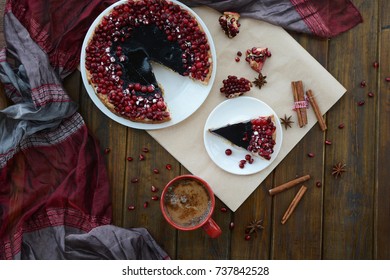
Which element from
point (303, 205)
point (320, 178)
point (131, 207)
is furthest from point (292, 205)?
point (131, 207)

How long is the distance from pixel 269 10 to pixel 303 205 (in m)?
0.92

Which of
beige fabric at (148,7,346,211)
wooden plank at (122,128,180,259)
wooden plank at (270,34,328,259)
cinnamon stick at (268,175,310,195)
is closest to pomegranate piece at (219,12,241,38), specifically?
beige fabric at (148,7,346,211)

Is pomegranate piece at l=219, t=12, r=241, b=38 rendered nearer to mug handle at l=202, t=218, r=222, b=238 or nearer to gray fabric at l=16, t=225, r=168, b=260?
mug handle at l=202, t=218, r=222, b=238

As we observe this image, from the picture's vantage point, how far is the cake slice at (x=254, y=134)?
2123mm

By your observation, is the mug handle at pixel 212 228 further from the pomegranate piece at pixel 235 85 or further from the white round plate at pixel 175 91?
the pomegranate piece at pixel 235 85

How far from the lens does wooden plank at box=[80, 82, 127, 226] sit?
2180mm

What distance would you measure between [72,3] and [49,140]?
63cm

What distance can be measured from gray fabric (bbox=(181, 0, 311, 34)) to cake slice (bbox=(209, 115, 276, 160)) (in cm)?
44

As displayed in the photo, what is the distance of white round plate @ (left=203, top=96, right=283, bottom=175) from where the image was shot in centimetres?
215

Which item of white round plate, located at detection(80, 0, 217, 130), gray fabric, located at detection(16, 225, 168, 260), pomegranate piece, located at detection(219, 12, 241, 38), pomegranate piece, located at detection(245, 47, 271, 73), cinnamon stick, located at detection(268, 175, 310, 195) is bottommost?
gray fabric, located at detection(16, 225, 168, 260)

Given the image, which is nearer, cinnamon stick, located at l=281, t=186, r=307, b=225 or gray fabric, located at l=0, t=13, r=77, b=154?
gray fabric, located at l=0, t=13, r=77, b=154

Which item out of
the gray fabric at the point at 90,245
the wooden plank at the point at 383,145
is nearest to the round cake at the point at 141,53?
the gray fabric at the point at 90,245

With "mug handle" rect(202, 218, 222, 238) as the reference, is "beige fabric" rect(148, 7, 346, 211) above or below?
above

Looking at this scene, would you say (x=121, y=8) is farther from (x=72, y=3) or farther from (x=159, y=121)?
(x=159, y=121)
